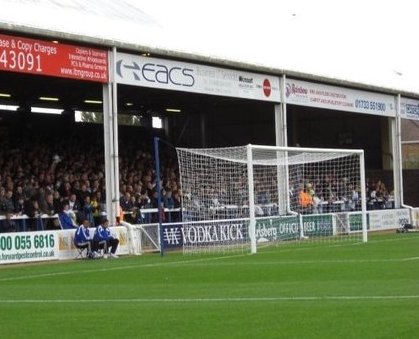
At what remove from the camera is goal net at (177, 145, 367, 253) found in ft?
110

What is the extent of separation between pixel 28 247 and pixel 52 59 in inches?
228

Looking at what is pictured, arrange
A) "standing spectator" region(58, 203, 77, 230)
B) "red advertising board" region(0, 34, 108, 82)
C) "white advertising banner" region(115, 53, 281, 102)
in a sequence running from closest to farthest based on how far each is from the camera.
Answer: "red advertising board" region(0, 34, 108, 82), "standing spectator" region(58, 203, 77, 230), "white advertising banner" region(115, 53, 281, 102)

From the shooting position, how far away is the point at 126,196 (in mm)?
36500

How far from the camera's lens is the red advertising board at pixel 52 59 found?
95.3ft

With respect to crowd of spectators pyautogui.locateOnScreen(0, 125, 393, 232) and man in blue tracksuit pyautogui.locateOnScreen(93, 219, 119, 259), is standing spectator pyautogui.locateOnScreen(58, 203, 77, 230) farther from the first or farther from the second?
man in blue tracksuit pyautogui.locateOnScreen(93, 219, 119, 259)

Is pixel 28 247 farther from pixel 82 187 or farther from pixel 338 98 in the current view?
pixel 338 98

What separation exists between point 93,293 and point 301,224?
70.6 feet

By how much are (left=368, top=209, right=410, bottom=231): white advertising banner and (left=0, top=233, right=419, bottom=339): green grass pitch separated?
60.8 feet

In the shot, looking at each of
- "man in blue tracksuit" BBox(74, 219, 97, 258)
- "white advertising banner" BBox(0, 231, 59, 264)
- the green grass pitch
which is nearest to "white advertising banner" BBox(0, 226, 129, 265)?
"white advertising banner" BBox(0, 231, 59, 264)

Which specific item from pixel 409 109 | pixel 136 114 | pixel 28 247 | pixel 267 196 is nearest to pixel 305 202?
pixel 267 196

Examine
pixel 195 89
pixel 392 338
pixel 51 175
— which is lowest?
pixel 392 338

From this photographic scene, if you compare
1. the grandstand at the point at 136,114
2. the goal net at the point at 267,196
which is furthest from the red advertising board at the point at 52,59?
the goal net at the point at 267,196

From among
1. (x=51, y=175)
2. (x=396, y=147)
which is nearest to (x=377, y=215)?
(x=396, y=147)

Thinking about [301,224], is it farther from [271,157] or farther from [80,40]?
[80,40]
